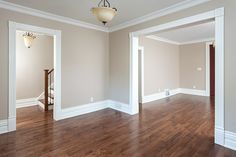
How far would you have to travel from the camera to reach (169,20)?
11.6ft

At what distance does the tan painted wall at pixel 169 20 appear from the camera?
262 centimetres

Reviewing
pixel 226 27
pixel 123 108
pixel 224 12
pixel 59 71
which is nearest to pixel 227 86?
pixel 226 27

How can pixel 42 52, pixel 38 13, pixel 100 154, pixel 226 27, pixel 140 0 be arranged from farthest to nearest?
pixel 42 52 → pixel 38 13 → pixel 140 0 → pixel 226 27 → pixel 100 154

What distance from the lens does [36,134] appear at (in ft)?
10.6

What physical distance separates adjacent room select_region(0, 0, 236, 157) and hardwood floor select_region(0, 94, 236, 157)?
2 cm

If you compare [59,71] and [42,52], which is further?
[42,52]

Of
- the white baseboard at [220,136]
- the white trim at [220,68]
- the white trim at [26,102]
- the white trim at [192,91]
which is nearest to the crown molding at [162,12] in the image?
the white trim at [220,68]

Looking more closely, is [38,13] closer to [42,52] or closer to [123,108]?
[42,52]

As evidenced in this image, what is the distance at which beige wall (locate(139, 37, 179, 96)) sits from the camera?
645 cm

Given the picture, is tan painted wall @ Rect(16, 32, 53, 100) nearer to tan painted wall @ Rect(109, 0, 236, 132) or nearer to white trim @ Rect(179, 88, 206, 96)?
tan painted wall @ Rect(109, 0, 236, 132)

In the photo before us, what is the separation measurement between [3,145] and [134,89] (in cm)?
335

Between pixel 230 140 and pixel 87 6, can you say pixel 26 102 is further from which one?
pixel 230 140

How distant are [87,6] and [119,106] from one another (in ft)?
10.3

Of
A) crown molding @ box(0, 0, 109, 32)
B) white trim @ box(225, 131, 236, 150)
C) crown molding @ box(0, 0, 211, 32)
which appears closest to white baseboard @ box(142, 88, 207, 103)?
crown molding @ box(0, 0, 211, 32)
